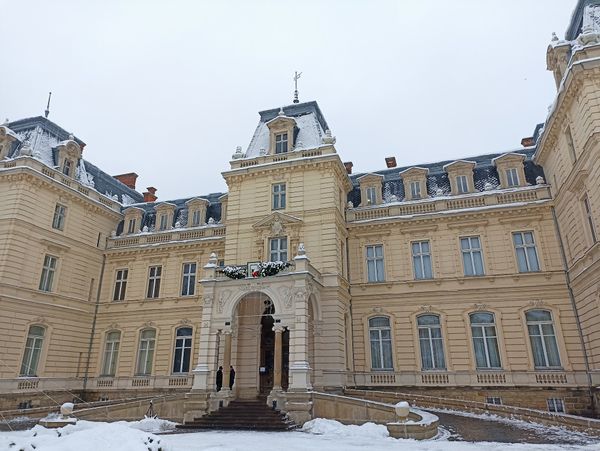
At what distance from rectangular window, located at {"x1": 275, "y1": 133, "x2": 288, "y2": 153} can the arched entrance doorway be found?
28.5ft

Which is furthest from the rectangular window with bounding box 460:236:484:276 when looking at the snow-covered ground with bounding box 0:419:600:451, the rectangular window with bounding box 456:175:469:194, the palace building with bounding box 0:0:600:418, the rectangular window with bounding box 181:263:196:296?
the rectangular window with bounding box 181:263:196:296

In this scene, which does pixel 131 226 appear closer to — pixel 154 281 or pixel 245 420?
pixel 154 281

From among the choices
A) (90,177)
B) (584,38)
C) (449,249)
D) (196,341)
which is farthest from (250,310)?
(584,38)

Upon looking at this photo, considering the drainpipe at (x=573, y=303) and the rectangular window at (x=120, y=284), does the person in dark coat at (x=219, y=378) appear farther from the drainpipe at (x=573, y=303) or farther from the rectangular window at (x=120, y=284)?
the drainpipe at (x=573, y=303)

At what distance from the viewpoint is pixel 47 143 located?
28.1 m

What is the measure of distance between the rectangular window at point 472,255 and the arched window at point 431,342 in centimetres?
305

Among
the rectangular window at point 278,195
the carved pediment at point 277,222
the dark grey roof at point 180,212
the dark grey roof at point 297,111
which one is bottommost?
the carved pediment at point 277,222

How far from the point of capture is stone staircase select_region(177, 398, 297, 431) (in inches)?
645

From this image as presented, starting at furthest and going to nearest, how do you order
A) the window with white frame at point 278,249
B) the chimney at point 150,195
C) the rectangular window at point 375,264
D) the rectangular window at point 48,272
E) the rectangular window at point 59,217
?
the chimney at point 150,195
the rectangular window at point 59,217
the rectangular window at point 48,272
the rectangular window at point 375,264
the window with white frame at point 278,249

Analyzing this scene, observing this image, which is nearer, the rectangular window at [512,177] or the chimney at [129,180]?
the rectangular window at [512,177]

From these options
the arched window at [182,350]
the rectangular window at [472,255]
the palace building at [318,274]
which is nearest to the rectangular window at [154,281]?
the palace building at [318,274]

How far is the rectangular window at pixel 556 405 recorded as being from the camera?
759 inches

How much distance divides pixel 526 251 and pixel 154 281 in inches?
864

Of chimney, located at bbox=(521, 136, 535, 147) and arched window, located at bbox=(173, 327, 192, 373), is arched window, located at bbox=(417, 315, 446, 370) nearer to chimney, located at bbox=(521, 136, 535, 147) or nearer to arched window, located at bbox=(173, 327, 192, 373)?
arched window, located at bbox=(173, 327, 192, 373)
